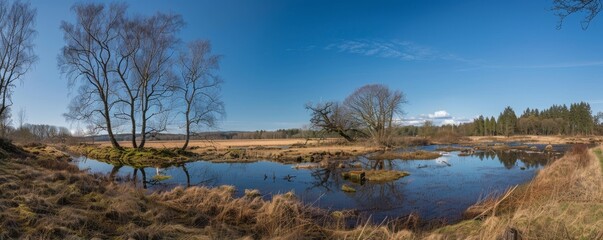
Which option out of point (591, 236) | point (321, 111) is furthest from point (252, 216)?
point (321, 111)

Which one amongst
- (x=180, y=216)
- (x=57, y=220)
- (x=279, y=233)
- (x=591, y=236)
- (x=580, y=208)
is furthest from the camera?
(x=180, y=216)

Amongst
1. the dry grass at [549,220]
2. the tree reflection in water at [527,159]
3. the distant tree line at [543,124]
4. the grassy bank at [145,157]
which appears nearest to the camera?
the dry grass at [549,220]

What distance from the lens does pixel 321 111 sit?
53.5 meters

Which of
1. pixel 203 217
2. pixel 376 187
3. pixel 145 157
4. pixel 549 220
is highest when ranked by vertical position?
pixel 145 157

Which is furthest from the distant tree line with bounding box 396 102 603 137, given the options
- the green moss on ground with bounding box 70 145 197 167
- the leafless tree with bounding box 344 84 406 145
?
the green moss on ground with bounding box 70 145 197 167

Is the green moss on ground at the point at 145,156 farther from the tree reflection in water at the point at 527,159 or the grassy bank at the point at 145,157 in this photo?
the tree reflection in water at the point at 527,159

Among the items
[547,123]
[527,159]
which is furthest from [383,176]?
[547,123]

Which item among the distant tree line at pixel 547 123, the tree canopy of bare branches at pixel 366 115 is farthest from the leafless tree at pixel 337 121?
the distant tree line at pixel 547 123

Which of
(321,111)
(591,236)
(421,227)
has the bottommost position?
(421,227)

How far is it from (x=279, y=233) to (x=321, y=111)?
46.4 metres

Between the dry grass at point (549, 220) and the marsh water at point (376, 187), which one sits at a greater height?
the dry grass at point (549, 220)

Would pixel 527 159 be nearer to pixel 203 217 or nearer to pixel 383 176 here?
pixel 383 176

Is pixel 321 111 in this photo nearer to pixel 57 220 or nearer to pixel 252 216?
pixel 252 216

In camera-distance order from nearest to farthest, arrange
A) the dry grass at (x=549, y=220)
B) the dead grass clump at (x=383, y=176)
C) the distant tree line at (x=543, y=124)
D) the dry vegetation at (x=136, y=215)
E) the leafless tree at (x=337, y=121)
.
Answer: the dry grass at (x=549, y=220) < the dry vegetation at (x=136, y=215) < the dead grass clump at (x=383, y=176) < the leafless tree at (x=337, y=121) < the distant tree line at (x=543, y=124)
